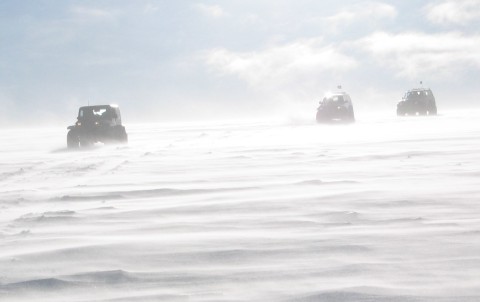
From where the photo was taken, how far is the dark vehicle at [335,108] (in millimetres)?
36156

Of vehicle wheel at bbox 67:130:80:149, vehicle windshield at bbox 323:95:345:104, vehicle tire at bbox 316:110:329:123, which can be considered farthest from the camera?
→ vehicle tire at bbox 316:110:329:123

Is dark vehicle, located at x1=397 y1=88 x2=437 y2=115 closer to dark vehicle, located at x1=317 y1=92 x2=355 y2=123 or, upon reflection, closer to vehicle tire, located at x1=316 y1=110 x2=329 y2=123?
dark vehicle, located at x1=317 y1=92 x2=355 y2=123

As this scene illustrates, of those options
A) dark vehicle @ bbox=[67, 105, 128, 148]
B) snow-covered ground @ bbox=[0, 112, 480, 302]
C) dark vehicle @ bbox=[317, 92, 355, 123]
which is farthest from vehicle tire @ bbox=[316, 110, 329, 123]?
snow-covered ground @ bbox=[0, 112, 480, 302]

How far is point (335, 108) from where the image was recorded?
36.2 m

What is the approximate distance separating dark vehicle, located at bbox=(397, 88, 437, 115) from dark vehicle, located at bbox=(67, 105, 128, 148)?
2681 centimetres

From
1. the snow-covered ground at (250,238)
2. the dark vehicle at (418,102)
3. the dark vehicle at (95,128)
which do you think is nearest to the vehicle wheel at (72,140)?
the dark vehicle at (95,128)

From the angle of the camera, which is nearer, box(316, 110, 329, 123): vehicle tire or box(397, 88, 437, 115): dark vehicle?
box(316, 110, 329, 123): vehicle tire

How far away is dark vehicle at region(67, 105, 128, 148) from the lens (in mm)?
22984

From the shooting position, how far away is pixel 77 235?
16.3ft

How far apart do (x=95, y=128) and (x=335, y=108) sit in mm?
16555

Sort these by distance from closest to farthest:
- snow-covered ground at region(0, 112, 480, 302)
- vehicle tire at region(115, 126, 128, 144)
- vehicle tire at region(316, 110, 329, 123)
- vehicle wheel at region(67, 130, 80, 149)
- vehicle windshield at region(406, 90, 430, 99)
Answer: snow-covered ground at region(0, 112, 480, 302)
vehicle wheel at region(67, 130, 80, 149)
vehicle tire at region(115, 126, 128, 144)
vehicle tire at region(316, 110, 329, 123)
vehicle windshield at region(406, 90, 430, 99)

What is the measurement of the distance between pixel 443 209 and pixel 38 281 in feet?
10.9

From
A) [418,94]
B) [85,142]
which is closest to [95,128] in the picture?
[85,142]

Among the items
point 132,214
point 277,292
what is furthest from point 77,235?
point 277,292
